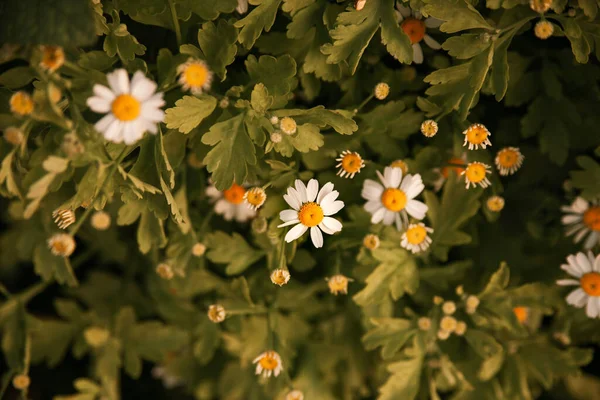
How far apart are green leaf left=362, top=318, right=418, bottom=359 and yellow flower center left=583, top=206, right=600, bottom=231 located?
0.55 metres

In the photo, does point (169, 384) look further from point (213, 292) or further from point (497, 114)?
point (497, 114)

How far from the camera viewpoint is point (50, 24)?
3.42 ft

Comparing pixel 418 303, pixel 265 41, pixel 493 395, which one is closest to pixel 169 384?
pixel 418 303

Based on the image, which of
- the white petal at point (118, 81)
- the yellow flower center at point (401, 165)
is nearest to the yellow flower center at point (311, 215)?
the yellow flower center at point (401, 165)

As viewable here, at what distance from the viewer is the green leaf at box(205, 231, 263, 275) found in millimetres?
1462

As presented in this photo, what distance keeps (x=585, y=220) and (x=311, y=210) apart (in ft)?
2.60

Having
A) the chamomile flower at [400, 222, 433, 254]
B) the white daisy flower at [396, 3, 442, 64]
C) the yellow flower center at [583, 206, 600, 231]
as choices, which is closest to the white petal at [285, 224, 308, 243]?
the chamomile flower at [400, 222, 433, 254]

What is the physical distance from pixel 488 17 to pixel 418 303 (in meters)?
0.83

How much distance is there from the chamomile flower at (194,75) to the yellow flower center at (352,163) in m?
0.37

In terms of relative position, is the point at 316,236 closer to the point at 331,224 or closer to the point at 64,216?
the point at 331,224

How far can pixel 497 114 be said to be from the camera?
158cm

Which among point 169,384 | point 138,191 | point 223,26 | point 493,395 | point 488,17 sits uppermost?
A: point 223,26

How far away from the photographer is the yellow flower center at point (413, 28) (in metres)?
1.32

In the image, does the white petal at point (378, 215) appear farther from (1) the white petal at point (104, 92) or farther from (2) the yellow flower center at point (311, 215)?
(1) the white petal at point (104, 92)
